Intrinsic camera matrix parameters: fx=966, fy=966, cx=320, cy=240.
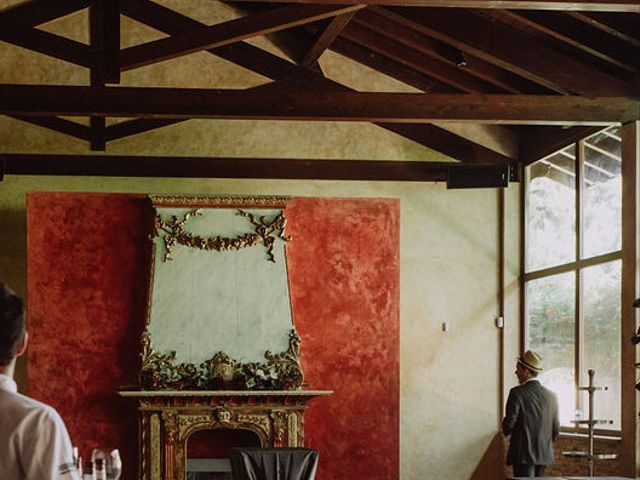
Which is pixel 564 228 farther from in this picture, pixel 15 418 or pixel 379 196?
pixel 15 418

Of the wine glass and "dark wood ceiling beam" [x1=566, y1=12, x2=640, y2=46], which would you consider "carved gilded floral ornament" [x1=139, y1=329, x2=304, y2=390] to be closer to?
"dark wood ceiling beam" [x1=566, y1=12, x2=640, y2=46]

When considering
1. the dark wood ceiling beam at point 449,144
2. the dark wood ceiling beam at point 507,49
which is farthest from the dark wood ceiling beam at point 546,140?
the dark wood ceiling beam at point 507,49

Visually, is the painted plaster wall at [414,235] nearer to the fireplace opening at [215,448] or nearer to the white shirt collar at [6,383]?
the fireplace opening at [215,448]

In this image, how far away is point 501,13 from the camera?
7922mm

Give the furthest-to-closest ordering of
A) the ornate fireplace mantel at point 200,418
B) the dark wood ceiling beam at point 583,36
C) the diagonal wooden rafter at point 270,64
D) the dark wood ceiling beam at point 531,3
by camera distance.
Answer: the diagonal wooden rafter at point 270,64 < the ornate fireplace mantel at point 200,418 < the dark wood ceiling beam at point 583,36 < the dark wood ceiling beam at point 531,3

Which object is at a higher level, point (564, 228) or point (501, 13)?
point (501, 13)

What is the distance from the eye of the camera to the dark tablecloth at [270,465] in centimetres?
601

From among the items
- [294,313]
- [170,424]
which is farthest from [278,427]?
[294,313]

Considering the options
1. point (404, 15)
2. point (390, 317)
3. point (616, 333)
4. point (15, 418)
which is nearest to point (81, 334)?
point (390, 317)

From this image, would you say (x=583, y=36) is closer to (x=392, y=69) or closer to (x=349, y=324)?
(x=392, y=69)

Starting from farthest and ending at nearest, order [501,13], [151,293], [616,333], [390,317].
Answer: [390,317], [151,293], [616,333], [501,13]

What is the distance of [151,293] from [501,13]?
4.55 meters

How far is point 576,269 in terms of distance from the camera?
32.1ft

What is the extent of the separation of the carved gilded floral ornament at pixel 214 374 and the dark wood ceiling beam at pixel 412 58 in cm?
334
